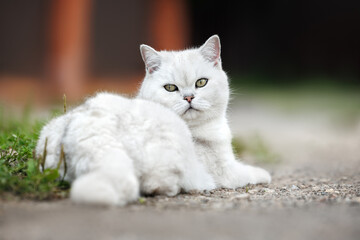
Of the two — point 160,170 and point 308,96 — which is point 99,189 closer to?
point 160,170

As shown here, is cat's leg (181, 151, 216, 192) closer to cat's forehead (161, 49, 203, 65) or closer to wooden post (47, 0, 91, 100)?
cat's forehead (161, 49, 203, 65)

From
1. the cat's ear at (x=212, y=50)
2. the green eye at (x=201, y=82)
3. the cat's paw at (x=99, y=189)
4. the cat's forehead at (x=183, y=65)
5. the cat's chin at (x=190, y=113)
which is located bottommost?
the cat's paw at (x=99, y=189)

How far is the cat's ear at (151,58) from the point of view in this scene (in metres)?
3.65

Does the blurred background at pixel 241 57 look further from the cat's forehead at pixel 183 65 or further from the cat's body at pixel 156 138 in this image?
the cat's forehead at pixel 183 65

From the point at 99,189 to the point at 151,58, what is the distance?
1.59 metres

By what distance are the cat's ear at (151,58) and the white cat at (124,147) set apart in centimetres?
69

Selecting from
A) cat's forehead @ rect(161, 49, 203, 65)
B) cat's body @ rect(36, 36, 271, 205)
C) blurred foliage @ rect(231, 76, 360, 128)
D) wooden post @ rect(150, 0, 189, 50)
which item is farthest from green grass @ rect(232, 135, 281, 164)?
wooden post @ rect(150, 0, 189, 50)

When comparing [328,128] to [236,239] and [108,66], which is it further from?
[236,239]

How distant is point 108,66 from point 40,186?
7827 mm

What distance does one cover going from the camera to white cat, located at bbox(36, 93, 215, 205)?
2.54 meters

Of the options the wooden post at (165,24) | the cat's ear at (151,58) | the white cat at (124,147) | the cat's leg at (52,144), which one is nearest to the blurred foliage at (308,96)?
the wooden post at (165,24)

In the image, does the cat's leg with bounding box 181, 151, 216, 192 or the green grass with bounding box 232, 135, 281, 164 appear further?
the green grass with bounding box 232, 135, 281, 164

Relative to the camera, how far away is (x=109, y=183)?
240cm

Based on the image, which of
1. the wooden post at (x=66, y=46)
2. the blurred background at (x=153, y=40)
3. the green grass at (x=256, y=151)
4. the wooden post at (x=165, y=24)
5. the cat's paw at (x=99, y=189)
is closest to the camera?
the cat's paw at (x=99, y=189)
